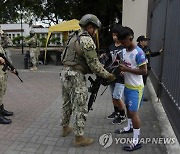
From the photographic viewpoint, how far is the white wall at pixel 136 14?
38.2 feet

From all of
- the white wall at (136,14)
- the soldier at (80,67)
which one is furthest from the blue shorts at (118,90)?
the white wall at (136,14)

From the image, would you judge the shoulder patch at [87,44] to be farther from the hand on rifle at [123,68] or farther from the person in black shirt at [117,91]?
the person in black shirt at [117,91]

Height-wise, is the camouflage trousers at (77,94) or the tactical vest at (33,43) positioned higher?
the tactical vest at (33,43)

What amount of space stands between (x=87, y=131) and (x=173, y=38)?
2442 mm

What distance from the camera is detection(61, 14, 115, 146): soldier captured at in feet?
11.9

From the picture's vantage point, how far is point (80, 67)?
3775 millimetres

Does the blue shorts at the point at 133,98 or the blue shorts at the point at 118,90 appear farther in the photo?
the blue shorts at the point at 118,90

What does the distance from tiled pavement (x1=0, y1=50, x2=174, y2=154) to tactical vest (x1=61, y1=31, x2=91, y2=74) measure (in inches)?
47.8

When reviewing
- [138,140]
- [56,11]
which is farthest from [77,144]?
[56,11]

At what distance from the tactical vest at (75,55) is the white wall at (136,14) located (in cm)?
830

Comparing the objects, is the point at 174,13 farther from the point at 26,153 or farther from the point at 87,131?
the point at 26,153

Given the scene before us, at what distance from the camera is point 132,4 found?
11.6 metres

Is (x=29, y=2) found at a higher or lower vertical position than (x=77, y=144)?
higher

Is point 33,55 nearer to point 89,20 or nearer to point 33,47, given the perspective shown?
point 33,47
